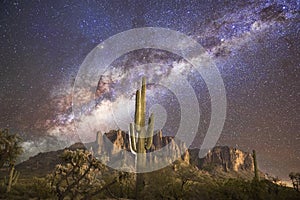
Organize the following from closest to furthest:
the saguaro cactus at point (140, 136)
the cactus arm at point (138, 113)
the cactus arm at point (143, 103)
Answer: the saguaro cactus at point (140, 136) → the cactus arm at point (138, 113) → the cactus arm at point (143, 103)

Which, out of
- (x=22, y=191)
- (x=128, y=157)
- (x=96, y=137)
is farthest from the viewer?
(x=96, y=137)

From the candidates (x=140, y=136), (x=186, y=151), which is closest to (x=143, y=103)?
(x=140, y=136)

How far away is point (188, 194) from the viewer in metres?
18.1

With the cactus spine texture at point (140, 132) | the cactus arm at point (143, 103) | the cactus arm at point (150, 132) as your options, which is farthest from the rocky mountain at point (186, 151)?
the cactus arm at point (150, 132)

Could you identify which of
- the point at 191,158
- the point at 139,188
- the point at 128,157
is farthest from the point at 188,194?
the point at 191,158

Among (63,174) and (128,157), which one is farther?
(128,157)

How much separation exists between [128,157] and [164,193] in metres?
63.8

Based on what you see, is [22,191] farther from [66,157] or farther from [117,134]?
[117,134]

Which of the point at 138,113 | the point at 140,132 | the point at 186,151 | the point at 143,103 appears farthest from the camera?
the point at 186,151

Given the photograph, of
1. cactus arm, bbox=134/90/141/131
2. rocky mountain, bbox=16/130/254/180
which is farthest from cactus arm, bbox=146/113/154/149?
rocky mountain, bbox=16/130/254/180

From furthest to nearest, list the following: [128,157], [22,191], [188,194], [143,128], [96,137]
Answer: [96,137] → [128,157] → [188,194] → [22,191] → [143,128]

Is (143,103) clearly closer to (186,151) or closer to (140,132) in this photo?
(140,132)

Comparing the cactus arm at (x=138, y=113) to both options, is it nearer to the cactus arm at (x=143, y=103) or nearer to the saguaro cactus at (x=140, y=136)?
the saguaro cactus at (x=140, y=136)

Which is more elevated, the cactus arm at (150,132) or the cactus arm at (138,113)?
the cactus arm at (138,113)
